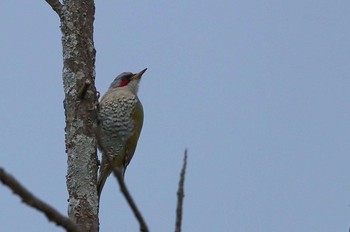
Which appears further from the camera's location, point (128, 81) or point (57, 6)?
point (128, 81)

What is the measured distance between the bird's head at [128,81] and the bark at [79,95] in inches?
79.5

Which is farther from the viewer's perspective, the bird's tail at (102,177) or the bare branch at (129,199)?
the bird's tail at (102,177)

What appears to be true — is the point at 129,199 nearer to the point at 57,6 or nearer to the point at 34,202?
the point at 34,202

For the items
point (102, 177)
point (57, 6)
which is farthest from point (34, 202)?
point (102, 177)

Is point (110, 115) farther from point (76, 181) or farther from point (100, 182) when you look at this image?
point (76, 181)

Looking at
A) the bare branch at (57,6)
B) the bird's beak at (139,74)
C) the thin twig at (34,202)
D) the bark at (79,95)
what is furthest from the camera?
the bird's beak at (139,74)

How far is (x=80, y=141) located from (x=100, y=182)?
1293 mm

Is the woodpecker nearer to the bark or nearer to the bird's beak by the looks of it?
the bird's beak

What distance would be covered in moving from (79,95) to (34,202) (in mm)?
3226

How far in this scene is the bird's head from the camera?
6914 millimetres

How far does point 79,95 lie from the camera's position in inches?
186

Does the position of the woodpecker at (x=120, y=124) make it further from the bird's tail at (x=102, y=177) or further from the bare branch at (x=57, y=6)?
the bare branch at (x=57, y=6)

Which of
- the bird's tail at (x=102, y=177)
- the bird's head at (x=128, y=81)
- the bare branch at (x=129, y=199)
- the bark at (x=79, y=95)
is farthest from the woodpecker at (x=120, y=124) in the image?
the bare branch at (x=129, y=199)

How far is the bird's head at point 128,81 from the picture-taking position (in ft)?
22.7
